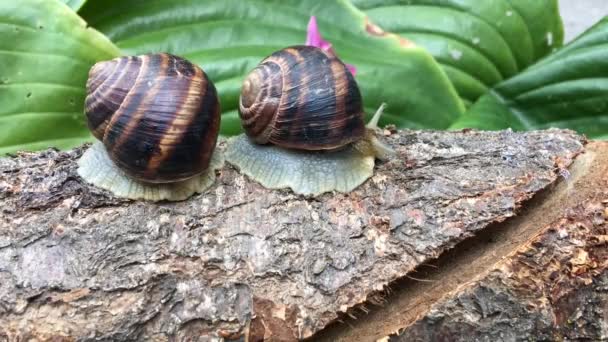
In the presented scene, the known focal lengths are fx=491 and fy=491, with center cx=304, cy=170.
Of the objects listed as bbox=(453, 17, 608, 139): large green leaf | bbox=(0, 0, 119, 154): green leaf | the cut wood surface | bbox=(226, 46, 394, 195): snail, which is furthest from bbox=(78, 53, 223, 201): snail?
bbox=(453, 17, 608, 139): large green leaf

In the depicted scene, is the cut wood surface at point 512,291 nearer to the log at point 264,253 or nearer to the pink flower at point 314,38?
the log at point 264,253

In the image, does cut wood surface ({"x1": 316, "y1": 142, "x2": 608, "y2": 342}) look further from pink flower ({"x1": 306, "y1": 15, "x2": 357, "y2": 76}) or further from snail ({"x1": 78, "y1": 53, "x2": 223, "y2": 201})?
pink flower ({"x1": 306, "y1": 15, "x2": 357, "y2": 76})

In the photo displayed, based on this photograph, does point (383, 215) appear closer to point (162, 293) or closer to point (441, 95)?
point (162, 293)

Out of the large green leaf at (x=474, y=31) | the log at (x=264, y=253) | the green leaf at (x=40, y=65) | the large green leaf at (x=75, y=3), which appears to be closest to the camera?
the log at (x=264, y=253)

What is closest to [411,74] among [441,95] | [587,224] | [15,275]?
[441,95]

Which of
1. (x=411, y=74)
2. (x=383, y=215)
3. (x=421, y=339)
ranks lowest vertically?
(x=421, y=339)

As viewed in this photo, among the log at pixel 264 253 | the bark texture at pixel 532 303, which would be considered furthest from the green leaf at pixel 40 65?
the bark texture at pixel 532 303

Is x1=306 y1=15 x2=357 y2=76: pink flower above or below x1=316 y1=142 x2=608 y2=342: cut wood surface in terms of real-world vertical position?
above
